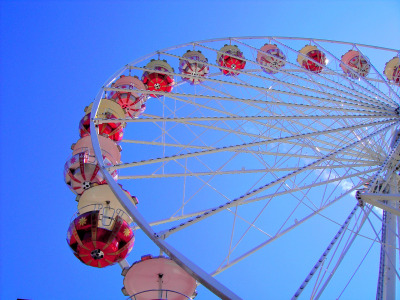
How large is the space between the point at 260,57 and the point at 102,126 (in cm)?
823

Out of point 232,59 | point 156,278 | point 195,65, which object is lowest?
point 156,278

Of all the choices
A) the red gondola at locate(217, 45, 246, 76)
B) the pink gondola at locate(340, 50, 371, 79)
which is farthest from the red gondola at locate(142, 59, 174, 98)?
the pink gondola at locate(340, 50, 371, 79)

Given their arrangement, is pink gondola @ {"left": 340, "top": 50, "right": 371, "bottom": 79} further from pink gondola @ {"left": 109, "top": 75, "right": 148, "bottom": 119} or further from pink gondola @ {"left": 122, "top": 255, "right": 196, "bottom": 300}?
pink gondola @ {"left": 122, "top": 255, "right": 196, "bottom": 300}

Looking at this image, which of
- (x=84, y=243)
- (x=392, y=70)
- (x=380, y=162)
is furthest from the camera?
(x=392, y=70)

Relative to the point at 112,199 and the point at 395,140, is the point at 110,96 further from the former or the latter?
the point at 395,140

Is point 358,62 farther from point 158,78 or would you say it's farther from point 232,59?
point 158,78

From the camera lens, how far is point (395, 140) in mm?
11109

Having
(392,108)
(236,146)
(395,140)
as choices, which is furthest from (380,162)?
(236,146)

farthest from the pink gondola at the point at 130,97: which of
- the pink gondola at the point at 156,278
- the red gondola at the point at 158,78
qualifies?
the pink gondola at the point at 156,278

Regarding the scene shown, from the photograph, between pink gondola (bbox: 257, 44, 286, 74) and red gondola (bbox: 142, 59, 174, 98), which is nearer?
red gondola (bbox: 142, 59, 174, 98)

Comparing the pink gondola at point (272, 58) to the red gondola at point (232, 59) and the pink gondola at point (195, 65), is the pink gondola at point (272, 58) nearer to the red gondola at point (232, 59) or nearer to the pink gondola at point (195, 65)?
the red gondola at point (232, 59)

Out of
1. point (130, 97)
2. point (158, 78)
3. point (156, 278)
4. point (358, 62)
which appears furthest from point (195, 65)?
point (156, 278)

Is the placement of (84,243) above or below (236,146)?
below

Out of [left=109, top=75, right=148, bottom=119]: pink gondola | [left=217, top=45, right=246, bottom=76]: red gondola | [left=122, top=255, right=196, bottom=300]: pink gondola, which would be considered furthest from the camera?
[left=217, top=45, right=246, bottom=76]: red gondola
